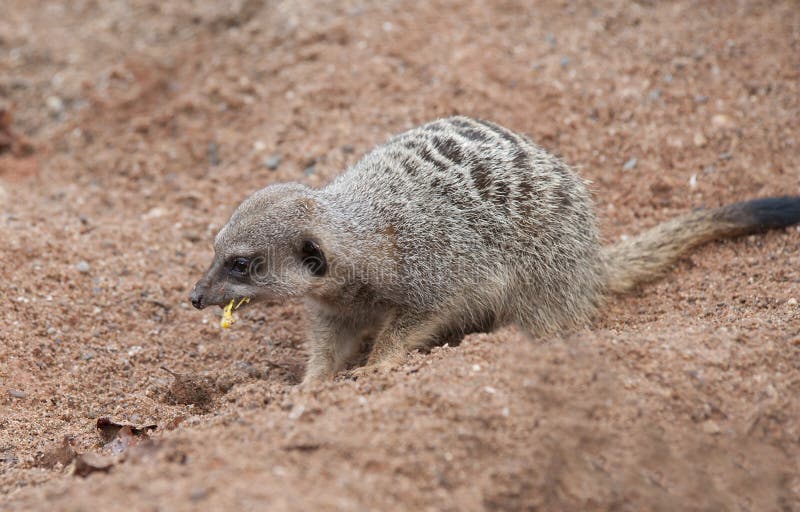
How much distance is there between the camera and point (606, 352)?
328cm

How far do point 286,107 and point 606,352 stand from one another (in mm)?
3536

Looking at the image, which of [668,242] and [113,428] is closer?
[113,428]

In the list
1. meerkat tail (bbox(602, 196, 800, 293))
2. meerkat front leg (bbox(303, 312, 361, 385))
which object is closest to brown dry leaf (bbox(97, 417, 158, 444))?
meerkat front leg (bbox(303, 312, 361, 385))

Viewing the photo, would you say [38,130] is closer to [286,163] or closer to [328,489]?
[286,163]

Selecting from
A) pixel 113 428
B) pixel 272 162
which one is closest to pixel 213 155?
pixel 272 162

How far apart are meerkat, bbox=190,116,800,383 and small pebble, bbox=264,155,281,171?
4.15 feet

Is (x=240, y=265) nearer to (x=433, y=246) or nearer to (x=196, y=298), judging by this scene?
(x=196, y=298)

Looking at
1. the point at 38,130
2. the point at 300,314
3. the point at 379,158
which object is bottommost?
the point at 300,314

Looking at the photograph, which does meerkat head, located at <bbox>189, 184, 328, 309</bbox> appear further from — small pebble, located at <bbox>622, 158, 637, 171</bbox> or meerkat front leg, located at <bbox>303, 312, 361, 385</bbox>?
small pebble, located at <bbox>622, 158, 637, 171</bbox>

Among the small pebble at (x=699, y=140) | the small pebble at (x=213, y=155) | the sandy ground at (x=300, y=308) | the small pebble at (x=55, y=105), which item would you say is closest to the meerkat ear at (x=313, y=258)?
the sandy ground at (x=300, y=308)

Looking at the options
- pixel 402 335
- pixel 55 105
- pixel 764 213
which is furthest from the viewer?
pixel 55 105

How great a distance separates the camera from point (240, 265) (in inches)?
149

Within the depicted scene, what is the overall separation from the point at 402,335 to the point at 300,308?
A: 1.06 meters

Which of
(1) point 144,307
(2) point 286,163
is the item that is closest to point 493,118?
(2) point 286,163
